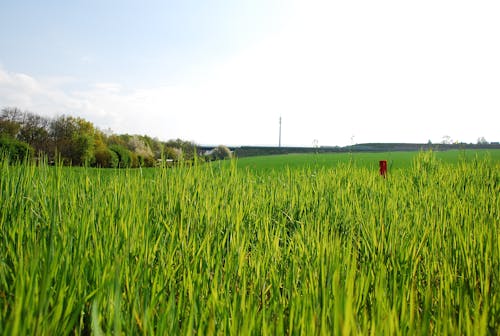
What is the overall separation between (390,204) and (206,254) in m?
1.85

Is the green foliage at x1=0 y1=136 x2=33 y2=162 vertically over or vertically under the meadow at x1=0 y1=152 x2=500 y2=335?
over

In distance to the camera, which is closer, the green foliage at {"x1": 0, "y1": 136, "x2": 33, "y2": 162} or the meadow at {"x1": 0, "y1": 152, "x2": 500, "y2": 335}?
the meadow at {"x1": 0, "y1": 152, "x2": 500, "y2": 335}

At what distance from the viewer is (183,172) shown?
3201 millimetres

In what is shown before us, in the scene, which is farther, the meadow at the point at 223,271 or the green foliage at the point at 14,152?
the green foliage at the point at 14,152

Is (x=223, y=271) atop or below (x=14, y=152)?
below

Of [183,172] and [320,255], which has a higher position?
[183,172]

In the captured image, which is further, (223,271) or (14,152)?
(14,152)

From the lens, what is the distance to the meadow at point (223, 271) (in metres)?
1.01

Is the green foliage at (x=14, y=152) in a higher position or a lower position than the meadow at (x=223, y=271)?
higher

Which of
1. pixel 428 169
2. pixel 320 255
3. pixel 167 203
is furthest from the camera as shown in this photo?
pixel 428 169

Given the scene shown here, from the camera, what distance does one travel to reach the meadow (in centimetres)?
101

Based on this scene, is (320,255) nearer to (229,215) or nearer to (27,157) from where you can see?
(229,215)

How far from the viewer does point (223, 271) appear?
175cm

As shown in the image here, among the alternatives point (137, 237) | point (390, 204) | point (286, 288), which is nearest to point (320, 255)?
point (286, 288)
